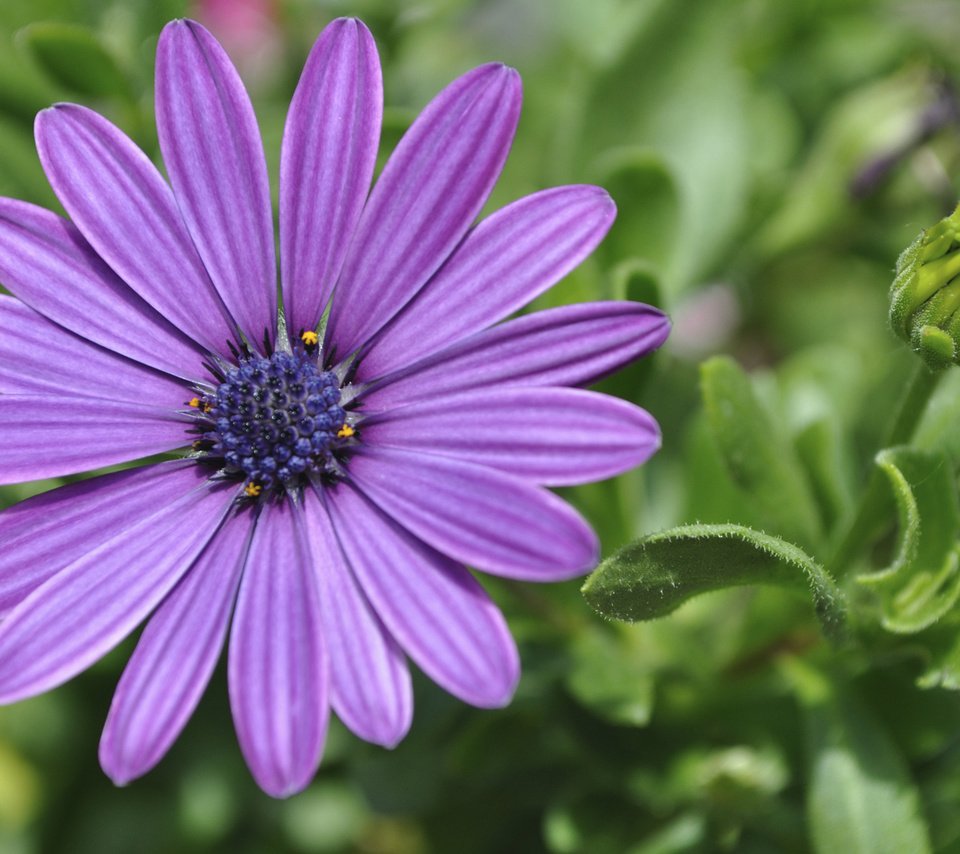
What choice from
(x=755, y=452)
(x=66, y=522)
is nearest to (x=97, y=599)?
(x=66, y=522)

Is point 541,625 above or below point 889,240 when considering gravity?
below

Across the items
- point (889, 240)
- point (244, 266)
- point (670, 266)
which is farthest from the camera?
point (889, 240)

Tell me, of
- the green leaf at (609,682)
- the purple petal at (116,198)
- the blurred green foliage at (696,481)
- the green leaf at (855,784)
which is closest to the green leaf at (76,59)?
the blurred green foliage at (696,481)

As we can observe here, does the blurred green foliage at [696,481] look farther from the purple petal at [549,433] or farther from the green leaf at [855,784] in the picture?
the purple petal at [549,433]

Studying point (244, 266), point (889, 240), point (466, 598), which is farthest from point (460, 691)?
point (889, 240)

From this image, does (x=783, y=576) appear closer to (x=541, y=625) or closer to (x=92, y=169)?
(x=541, y=625)

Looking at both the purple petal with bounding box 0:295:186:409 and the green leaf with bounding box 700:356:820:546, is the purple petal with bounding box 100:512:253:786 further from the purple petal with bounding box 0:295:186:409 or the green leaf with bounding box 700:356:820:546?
the green leaf with bounding box 700:356:820:546
